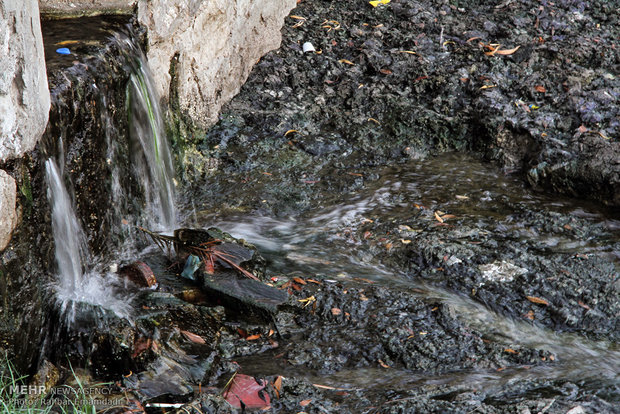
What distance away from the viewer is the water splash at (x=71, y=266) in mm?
2850

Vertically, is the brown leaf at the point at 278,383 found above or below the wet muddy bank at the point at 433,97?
below

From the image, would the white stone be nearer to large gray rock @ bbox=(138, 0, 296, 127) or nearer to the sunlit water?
the sunlit water

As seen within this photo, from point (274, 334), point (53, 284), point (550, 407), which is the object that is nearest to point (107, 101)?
point (53, 284)

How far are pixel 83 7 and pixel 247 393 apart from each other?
264 cm

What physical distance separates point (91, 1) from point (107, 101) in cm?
85

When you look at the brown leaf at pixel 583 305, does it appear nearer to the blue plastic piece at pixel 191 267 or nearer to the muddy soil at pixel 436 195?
the muddy soil at pixel 436 195

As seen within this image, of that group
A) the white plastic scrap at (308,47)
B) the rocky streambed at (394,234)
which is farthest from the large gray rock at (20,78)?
the white plastic scrap at (308,47)

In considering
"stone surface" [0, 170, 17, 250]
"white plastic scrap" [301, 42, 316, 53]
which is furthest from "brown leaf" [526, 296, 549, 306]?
"white plastic scrap" [301, 42, 316, 53]

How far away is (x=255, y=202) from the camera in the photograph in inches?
168

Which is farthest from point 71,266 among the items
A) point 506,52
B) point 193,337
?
point 506,52

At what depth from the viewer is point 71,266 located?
3.04 m

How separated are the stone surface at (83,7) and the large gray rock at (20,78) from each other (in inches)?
52.4

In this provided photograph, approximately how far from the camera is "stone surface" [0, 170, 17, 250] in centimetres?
239

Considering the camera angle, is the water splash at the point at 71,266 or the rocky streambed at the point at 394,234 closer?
the rocky streambed at the point at 394,234
